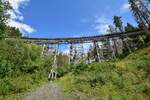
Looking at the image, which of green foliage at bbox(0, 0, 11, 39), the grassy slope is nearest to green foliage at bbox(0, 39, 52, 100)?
the grassy slope

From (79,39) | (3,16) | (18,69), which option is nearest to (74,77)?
(18,69)

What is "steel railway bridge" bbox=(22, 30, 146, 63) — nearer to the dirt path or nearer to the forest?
the forest

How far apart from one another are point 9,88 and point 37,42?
26058 mm

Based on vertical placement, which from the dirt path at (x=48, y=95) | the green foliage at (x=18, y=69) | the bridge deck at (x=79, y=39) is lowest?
the dirt path at (x=48, y=95)

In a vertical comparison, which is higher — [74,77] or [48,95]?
[74,77]

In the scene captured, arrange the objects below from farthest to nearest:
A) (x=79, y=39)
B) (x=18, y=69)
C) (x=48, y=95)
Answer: (x=79, y=39) < (x=18, y=69) < (x=48, y=95)

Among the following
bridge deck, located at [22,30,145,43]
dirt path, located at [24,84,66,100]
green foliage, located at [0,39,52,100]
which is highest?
bridge deck, located at [22,30,145,43]

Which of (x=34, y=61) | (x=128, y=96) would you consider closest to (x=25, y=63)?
(x=34, y=61)

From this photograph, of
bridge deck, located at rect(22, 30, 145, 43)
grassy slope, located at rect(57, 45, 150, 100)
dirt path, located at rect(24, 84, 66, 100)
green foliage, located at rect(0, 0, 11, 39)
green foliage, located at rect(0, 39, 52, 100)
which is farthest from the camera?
bridge deck, located at rect(22, 30, 145, 43)

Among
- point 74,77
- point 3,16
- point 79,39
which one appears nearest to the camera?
point 3,16

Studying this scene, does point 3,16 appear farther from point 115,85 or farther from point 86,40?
point 86,40

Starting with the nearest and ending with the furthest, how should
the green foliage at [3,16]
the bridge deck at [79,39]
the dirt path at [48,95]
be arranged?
the green foliage at [3,16] → the dirt path at [48,95] → the bridge deck at [79,39]

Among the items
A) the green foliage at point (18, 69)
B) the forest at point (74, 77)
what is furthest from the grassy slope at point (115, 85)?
the green foliage at point (18, 69)

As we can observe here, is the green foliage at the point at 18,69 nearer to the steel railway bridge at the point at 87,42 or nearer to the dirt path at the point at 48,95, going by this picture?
the dirt path at the point at 48,95
